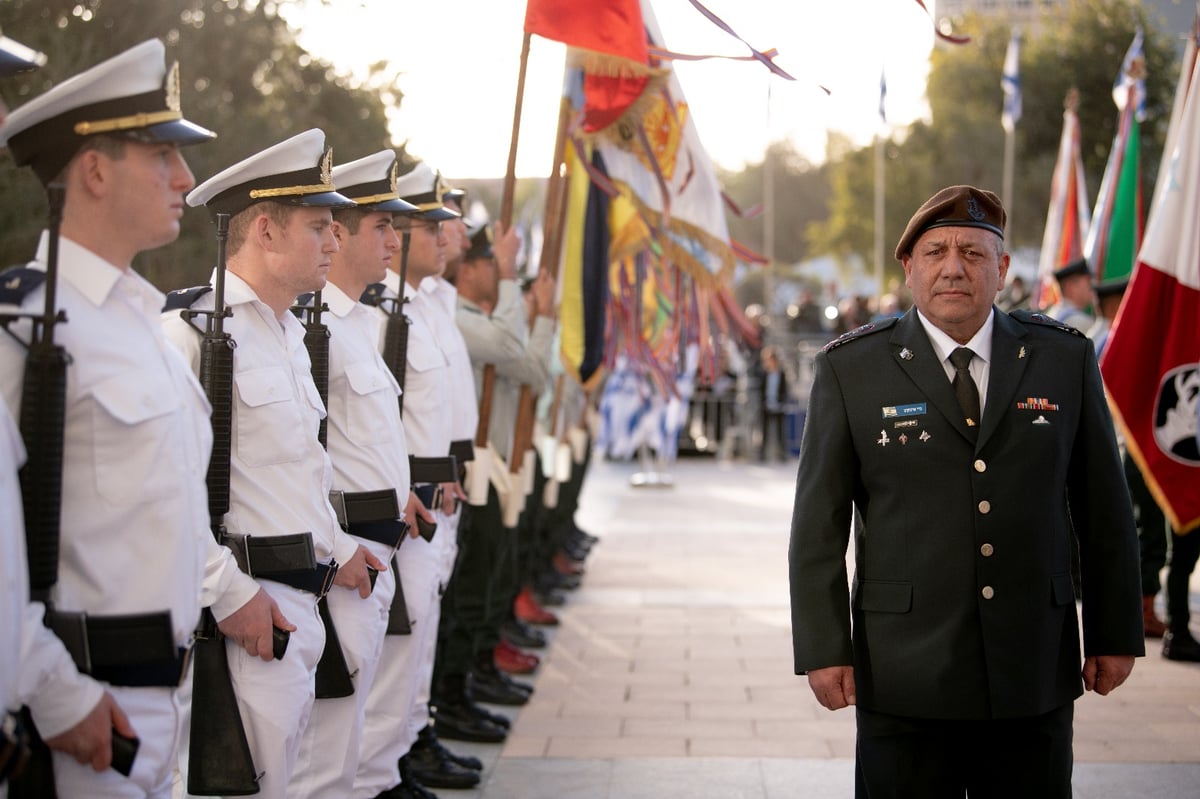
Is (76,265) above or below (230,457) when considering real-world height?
above

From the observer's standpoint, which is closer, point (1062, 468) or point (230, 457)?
point (1062, 468)

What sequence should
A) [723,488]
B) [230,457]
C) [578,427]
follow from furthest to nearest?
[723,488]
[578,427]
[230,457]

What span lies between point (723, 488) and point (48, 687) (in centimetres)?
1550

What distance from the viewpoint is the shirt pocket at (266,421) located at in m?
3.54

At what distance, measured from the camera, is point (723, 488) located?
17750mm

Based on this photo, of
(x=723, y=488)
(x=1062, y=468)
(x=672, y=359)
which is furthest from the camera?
(x=723, y=488)

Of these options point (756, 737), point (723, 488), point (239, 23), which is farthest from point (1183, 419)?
point (723, 488)

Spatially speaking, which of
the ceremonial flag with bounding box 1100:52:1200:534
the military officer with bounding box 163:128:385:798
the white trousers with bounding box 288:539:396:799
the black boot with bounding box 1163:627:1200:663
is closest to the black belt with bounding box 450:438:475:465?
the white trousers with bounding box 288:539:396:799

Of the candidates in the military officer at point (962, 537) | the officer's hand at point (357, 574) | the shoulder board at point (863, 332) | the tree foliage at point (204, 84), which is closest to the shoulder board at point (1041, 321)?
the military officer at point (962, 537)

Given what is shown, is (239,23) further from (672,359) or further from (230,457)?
(230,457)

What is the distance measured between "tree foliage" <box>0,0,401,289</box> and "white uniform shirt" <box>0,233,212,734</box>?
22.7ft

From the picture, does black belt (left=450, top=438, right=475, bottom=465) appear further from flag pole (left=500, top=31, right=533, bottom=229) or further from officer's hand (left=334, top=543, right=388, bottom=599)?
officer's hand (left=334, top=543, right=388, bottom=599)

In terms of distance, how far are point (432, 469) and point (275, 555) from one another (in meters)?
1.60

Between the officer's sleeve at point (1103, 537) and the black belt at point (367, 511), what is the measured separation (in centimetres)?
206
